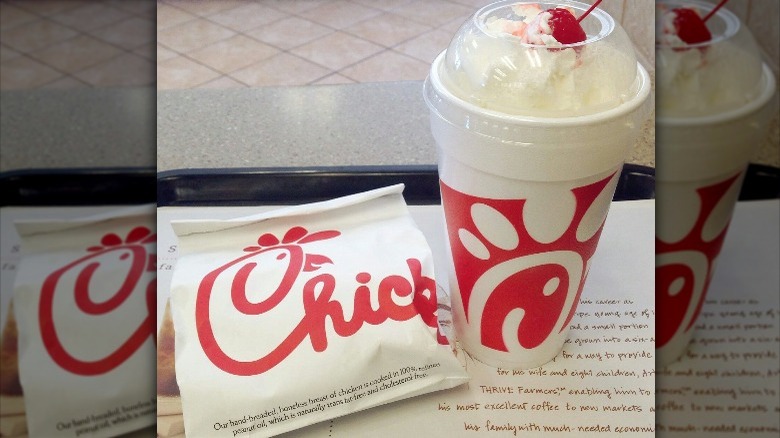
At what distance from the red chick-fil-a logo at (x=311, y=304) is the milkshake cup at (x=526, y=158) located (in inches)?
2.0

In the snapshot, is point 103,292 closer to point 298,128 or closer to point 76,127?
point 76,127

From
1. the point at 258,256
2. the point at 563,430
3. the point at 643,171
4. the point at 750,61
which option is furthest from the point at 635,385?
the point at 750,61

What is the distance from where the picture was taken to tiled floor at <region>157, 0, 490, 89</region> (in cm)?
85

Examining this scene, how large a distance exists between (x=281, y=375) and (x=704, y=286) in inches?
13.6

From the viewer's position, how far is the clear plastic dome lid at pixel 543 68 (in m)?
0.41

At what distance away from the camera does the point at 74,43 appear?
14 cm

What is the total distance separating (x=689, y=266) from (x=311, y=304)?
0.35 meters

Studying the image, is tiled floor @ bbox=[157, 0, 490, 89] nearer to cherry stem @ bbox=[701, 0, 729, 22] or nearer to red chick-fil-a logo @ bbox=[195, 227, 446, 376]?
red chick-fil-a logo @ bbox=[195, 227, 446, 376]

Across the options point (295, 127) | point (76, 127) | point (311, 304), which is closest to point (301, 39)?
point (295, 127)

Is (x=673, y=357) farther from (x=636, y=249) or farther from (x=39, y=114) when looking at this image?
(x=636, y=249)

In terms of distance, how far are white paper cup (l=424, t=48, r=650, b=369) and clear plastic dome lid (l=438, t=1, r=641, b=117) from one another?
0.01m

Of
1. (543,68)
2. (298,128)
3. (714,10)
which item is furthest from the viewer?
(298,128)

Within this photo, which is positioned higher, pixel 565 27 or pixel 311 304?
pixel 565 27

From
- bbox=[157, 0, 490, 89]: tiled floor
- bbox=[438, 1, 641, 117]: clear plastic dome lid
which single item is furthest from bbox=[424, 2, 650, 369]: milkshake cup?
bbox=[157, 0, 490, 89]: tiled floor
